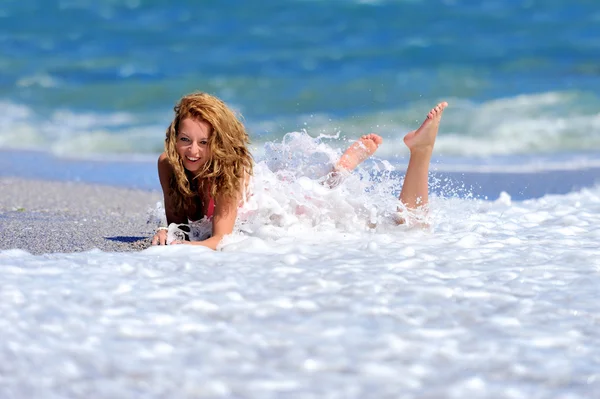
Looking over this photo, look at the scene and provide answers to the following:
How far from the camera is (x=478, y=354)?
2523 millimetres

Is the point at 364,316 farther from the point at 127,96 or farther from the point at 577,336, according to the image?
the point at 127,96

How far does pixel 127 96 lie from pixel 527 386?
10611mm

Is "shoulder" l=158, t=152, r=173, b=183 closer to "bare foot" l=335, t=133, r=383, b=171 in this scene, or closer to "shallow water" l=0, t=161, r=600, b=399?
"shallow water" l=0, t=161, r=600, b=399

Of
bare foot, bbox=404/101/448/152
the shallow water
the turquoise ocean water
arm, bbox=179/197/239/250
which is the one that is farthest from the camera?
the turquoise ocean water

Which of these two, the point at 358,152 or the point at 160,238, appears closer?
the point at 160,238

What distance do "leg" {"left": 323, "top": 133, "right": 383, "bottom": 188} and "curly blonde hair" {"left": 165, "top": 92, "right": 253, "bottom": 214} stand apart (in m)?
0.64

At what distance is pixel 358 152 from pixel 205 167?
102 centimetres

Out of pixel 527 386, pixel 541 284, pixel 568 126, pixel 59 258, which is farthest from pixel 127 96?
pixel 527 386

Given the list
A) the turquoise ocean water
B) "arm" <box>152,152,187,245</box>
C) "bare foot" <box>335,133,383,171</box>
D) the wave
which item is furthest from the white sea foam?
the wave

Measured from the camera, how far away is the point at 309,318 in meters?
2.82

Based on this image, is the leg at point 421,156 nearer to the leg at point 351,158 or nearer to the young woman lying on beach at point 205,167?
the leg at point 351,158

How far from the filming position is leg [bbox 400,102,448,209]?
421 cm

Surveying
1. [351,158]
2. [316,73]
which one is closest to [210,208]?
[351,158]

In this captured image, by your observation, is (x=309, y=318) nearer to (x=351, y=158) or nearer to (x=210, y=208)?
(x=210, y=208)
